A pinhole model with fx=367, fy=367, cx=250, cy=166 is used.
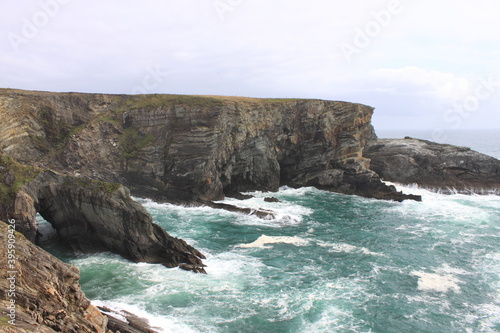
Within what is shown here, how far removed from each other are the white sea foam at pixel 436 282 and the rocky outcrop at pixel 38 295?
83.2 ft

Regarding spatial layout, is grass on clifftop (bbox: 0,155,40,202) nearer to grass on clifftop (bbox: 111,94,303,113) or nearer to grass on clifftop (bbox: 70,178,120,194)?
grass on clifftop (bbox: 70,178,120,194)

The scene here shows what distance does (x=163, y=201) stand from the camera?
56.4m

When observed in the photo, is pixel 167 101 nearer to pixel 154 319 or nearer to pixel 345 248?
pixel 345 248

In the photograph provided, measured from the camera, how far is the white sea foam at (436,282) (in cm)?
3051

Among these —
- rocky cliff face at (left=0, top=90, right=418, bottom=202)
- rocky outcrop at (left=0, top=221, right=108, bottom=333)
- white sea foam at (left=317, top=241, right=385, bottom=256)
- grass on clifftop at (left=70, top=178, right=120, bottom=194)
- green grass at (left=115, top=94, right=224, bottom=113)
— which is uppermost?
green grass at (left=115, top=94, right=224, bottom=113)

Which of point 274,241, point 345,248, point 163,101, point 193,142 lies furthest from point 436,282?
point 163,101

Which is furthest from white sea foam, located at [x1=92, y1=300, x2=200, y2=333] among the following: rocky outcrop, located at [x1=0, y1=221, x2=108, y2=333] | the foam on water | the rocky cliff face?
the rocky cliff face

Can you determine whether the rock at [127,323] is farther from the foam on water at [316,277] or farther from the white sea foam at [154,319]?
the foam on water at [316,277]

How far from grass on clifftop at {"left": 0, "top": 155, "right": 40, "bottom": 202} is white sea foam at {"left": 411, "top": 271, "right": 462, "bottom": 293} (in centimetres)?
3604

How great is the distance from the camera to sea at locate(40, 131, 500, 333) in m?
25.5

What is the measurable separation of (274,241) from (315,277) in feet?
31.4

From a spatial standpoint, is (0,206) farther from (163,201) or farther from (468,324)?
(468,324)

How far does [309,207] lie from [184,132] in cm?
2362


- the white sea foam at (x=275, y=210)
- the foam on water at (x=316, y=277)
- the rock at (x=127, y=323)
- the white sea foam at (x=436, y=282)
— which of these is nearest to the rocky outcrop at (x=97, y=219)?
the foam on water at (x=316, y=277)
